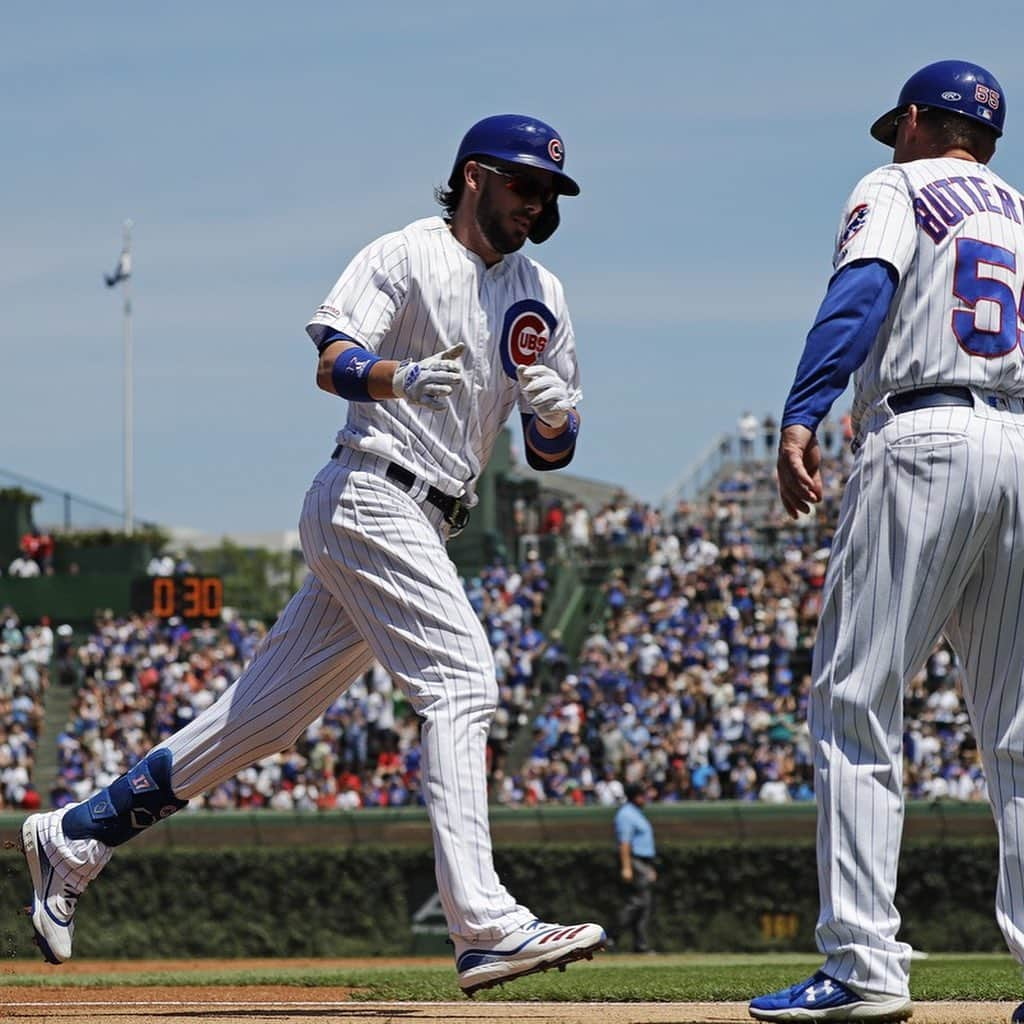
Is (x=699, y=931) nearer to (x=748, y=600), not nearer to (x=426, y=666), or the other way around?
(x=748, y=600)

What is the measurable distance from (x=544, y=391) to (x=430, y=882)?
1433cm

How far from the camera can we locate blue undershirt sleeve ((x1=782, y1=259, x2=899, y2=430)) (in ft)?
14.9

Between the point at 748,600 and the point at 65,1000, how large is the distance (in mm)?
20330

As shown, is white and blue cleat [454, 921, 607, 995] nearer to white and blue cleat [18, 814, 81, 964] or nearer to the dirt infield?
the dirt infield

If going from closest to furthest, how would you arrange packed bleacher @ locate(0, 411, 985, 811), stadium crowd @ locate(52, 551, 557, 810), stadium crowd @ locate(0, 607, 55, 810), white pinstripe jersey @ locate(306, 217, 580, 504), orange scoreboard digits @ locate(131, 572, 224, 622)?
white pinstripe jersey @ locate(306, 217, 580, 504) → packed bleacher @ locate(0, 411, 985, 811) → stadium crowd @ locate(52, 551, 557, 810) → stadium crowd @ locate(0, 607, 55, 810) → orange scoreboard digits @ locate(131, 572, 224, 622)

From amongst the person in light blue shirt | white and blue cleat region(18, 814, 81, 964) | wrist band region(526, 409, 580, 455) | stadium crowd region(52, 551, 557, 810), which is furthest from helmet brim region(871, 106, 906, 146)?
stadium crowd region(52, 551, 557, 810)

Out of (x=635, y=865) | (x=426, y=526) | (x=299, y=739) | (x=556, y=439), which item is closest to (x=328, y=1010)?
(x=426, y=526)

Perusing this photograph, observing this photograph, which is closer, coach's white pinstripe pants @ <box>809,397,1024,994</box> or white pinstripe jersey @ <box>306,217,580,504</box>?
coach's white pinstripe pants @ <box>809,397,1024,994</box>

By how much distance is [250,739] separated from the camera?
5.75m

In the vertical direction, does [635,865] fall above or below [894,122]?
below

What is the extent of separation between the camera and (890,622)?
4602mm

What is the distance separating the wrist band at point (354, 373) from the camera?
17.2 feet

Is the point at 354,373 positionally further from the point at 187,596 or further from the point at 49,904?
the point at 187,596

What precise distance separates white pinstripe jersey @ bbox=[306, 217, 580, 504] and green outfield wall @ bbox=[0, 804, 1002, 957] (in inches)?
531
